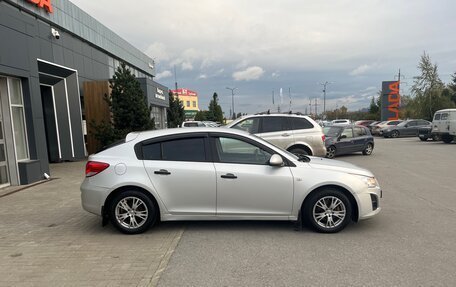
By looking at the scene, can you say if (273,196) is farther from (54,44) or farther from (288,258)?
(54,44)

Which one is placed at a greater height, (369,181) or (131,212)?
(369,181)

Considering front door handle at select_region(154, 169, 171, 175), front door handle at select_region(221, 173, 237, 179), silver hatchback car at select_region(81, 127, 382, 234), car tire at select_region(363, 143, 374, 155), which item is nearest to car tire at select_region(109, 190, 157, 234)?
A: silver hatchback car at select_region(81, 127, 382, 234)

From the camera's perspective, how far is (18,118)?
9914mm

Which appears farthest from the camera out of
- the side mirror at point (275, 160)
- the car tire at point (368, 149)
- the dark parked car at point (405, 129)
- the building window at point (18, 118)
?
the dark parked car at point (405, 129)

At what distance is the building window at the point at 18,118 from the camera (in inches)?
380

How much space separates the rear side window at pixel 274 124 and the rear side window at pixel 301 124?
0.23 m

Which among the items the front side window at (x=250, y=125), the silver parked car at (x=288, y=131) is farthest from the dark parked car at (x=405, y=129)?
the front side window at (x=250, y=125)

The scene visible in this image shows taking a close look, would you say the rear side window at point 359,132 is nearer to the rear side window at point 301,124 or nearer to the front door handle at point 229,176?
the rear side window at point 301,124

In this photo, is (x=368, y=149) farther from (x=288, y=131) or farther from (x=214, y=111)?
(x=214, y=111)

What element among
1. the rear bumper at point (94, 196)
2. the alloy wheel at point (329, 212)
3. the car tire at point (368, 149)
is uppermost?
the rear bumper at point (94, 196)

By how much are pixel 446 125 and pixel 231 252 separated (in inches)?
801

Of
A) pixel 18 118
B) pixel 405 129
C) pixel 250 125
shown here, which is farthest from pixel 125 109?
pixel 405 129

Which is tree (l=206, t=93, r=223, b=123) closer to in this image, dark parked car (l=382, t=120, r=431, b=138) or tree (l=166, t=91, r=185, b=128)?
tree (l=166, t=91, r=185, b=128)

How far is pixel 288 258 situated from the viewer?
165 inches
